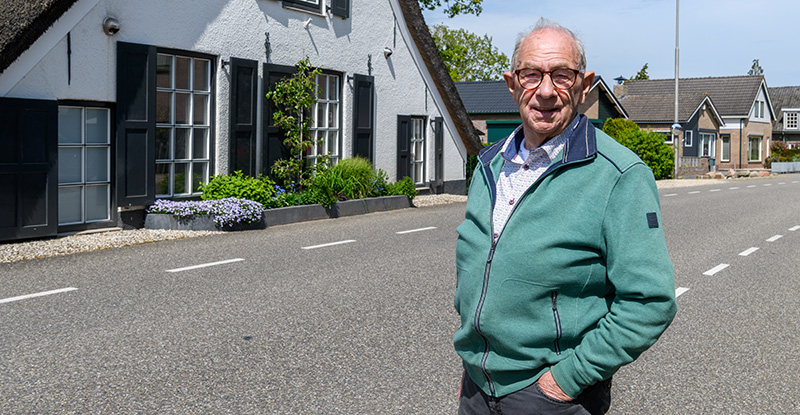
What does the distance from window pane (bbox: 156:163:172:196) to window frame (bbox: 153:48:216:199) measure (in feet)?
0.04

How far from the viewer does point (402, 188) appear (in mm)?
17094

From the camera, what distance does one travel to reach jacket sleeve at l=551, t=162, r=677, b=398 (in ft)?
6.73

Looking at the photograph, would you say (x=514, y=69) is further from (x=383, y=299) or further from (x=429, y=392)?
(x=383, y=299)

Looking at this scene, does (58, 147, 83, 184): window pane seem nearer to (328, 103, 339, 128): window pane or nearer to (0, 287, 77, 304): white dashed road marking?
(0, 287, 77, 304): white dashed road marking

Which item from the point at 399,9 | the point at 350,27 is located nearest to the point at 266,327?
the point at 350,27

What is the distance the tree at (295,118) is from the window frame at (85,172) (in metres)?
3.38

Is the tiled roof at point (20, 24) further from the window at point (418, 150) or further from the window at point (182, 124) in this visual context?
the window at point (418, 150)

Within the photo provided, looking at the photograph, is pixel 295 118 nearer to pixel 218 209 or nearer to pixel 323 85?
pixel 323 85

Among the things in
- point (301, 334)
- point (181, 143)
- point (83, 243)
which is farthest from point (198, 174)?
point (301, 334)

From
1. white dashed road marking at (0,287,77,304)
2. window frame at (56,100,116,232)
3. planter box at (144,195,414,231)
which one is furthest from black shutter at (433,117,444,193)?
white dashed road marking at (0,287,77,304)

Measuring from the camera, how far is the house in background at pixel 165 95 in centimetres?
1034

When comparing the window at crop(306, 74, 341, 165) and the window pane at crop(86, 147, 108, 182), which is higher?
the window at crop(306, 74, 341, 165)

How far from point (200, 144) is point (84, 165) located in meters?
2.30

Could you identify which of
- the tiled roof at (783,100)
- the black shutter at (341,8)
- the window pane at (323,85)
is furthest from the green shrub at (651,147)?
the tiled roof at (783,100)
